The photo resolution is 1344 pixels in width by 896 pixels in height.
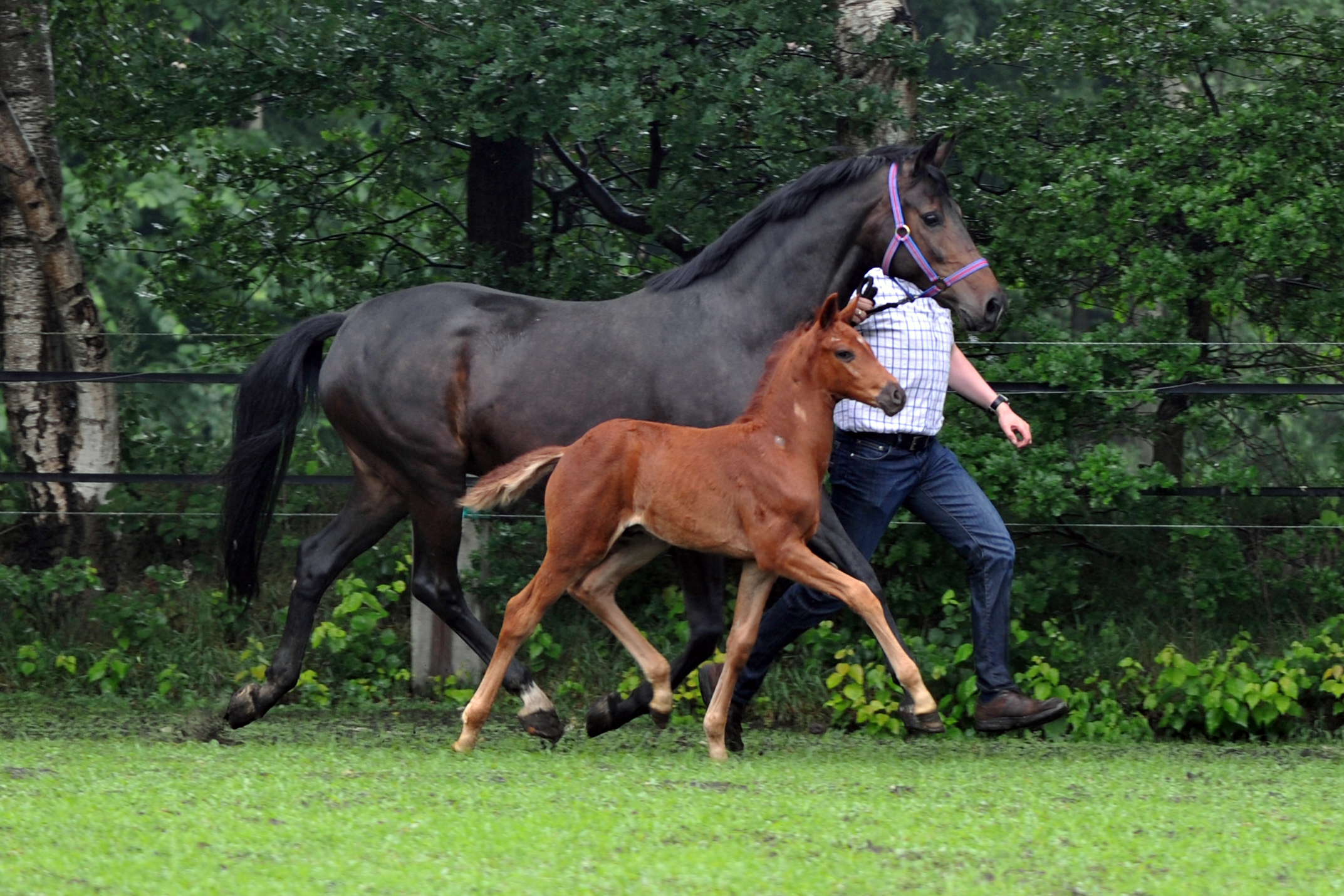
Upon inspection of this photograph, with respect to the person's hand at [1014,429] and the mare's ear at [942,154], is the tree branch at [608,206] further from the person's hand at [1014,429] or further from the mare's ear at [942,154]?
the person's hand at [1014,429]

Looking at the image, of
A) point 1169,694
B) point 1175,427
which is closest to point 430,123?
point 1175,427

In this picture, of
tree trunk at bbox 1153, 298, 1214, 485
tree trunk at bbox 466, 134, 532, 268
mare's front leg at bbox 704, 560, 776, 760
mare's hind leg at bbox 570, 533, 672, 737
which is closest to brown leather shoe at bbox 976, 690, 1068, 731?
mare's front leg at bbox 704, 560, 776, 760

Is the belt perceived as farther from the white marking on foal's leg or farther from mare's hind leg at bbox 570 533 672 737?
the white marking on foal's leg

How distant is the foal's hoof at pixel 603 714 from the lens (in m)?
5.95

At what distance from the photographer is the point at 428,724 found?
688 cm

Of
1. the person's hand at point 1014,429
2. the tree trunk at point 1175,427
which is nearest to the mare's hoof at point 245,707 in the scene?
the person's hand at point 1014,429

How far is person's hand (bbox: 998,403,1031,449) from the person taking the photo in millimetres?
5836

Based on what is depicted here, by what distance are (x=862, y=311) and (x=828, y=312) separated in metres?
0.18

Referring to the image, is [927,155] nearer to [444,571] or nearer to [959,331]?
[959,331]

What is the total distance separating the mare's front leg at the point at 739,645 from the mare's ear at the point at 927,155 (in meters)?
1.61

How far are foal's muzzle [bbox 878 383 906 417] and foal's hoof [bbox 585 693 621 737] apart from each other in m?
1.51

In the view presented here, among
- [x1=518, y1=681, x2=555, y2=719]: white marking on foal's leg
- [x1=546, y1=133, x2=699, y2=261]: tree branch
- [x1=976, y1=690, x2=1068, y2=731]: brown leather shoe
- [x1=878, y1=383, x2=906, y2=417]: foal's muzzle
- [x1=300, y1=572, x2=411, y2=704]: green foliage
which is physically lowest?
[x1=300, y1=572, x2=411, y2=704]: green foliage

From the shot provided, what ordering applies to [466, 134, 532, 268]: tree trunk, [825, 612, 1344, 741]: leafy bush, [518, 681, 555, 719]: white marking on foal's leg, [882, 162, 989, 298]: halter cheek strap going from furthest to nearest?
1. [466, 134, 532, 268]: tree trunk
2. [825, 612, 1344, 741]: leafy bush
3. [518, 681, 555, 719]: white marking on foal's leg
4. [882, 162, 989, 298]: halter cheek strap

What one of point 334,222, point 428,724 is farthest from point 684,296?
point 334,222
